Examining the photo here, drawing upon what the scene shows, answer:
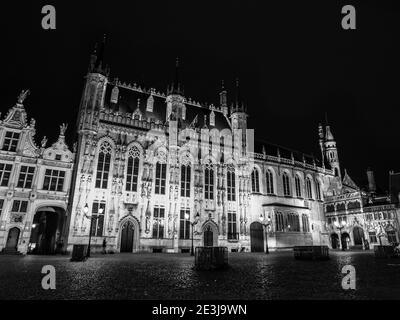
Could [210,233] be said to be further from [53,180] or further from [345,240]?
[345,240]

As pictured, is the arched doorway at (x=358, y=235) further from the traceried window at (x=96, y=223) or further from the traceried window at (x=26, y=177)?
the traceried window at (x=26, y=177)

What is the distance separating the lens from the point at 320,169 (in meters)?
50.1

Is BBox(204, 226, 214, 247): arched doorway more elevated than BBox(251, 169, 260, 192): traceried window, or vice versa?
BBox(251, 169, 260, 192): traceried window

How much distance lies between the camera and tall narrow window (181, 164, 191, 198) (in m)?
34.5

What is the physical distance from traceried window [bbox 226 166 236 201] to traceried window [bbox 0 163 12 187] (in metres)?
26.7

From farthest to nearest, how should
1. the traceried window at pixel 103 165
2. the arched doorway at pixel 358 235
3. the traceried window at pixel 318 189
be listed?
the traceried window at pixel 318 189 < the arched doorway at pixel 358 235 < the traceried window at pixel 103 165

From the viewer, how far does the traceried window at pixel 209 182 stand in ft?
119

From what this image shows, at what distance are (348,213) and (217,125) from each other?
88.8 feet

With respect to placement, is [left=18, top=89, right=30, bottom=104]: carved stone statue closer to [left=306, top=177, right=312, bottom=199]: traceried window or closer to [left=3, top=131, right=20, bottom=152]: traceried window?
[left=3, top=131, right=20, bottom=152]: traceried window

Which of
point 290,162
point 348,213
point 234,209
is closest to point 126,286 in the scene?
point 234,209

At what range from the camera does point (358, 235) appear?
143ft

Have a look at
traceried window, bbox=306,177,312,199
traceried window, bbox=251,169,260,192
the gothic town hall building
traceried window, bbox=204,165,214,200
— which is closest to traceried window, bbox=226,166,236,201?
the gothic town hall building

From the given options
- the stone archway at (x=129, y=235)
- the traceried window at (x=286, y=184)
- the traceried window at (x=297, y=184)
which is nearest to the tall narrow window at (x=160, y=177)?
the stone archway at (x=129, y=235)

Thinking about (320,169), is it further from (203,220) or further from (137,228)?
(137,228)
